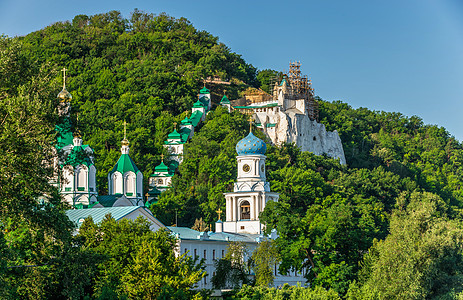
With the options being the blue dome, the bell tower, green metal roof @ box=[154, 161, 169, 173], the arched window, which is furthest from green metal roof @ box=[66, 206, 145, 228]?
green metal roof @ box=[154, 161, 169, 173]

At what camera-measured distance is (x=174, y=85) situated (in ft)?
288

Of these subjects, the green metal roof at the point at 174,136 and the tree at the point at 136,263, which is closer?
the tree at the point at 136,263

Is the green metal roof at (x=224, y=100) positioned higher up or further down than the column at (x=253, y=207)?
higher up

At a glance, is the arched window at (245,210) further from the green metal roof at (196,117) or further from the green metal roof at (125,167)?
the green metal roof at (196,117)

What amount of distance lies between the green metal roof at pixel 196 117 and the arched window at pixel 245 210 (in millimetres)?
27329

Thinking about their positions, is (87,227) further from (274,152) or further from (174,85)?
(174,85)

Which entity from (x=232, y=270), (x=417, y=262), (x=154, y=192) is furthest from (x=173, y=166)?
(x=417, y=262)

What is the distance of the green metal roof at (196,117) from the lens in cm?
8184

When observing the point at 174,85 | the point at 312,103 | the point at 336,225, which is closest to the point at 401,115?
the point at 312,103

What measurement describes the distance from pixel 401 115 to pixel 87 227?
8138cm

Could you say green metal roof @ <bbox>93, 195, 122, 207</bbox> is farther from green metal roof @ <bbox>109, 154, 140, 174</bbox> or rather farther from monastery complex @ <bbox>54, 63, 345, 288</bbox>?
green metal roof @ <bbox>109, 154, 140, 174</bbox>

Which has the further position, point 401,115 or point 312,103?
point 401,115

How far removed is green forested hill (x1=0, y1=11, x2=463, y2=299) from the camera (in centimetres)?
3797

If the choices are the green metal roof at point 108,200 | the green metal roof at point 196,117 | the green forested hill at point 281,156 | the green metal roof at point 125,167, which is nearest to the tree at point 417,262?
the green forested hill at point 281,156
